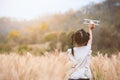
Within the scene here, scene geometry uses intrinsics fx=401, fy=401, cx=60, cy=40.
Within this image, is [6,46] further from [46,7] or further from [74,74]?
[74,74]

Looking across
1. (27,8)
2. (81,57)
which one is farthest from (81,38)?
(27,8)

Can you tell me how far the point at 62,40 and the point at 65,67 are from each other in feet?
14.1

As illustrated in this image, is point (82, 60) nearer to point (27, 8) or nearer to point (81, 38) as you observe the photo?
point (81, 38)

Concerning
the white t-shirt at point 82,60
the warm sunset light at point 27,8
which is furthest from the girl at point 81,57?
the warm sunset light at point 27,8

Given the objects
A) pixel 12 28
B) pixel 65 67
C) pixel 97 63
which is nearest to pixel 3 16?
pixel 12 28

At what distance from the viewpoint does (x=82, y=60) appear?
2.80 metres

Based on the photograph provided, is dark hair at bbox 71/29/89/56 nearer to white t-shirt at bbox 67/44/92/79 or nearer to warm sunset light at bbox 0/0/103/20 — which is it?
white t-shirt at bbox 67/44/92/79

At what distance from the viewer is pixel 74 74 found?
2.76m

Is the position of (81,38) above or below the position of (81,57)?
above

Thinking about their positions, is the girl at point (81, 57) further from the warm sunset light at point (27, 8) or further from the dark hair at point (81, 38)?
the warm sunset light at point (27, 8)

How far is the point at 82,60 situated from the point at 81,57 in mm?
26

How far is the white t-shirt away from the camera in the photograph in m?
2.76

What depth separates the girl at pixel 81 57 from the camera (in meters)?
2.76

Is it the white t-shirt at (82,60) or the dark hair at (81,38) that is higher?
the dark hair at (81,38)
